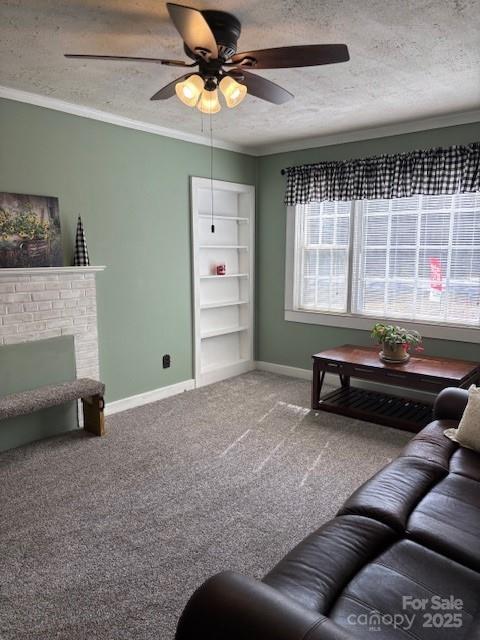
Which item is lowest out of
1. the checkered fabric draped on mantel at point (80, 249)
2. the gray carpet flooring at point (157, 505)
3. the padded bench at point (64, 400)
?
the gray carpet flooring at point (157, 505)

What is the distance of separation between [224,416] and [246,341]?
65.2 inches

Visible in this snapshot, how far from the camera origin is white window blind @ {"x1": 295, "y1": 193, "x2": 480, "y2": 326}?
4082 millimetres

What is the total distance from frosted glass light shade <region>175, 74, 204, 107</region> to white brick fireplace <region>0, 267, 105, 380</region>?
1.80m

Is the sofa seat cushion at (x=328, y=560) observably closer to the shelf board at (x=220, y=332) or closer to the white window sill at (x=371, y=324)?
the white window sill at (x=371, y=324)

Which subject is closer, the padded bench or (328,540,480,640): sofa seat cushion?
(328,540,480,640): sofa seat cushion

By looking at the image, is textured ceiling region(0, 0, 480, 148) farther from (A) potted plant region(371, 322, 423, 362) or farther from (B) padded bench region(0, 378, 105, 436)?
(B) padded bench region(0, 378, 105, 436)

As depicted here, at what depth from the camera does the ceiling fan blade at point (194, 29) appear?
1.67m

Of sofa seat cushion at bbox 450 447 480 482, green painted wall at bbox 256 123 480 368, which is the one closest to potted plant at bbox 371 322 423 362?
green painted wall at bbox 256 123 480 368

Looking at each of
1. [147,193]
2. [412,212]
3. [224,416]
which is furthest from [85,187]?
[412,212]

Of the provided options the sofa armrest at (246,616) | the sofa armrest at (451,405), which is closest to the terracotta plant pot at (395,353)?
the sofa armrest at (451,405)

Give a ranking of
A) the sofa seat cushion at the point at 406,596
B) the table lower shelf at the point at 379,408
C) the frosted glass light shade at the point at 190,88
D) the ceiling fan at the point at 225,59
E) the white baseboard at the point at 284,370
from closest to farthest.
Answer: the sofa seat cushion at the point at 406,596, the ceiling fan at the point at 225,59, the frosted glass light shade at the point at 190,88, the table lower shelf at the point at 379,408, the white baseboard at the point at 284,370

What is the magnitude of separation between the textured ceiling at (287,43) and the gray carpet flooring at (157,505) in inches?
101

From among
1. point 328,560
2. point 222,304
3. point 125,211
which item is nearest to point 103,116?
point 125,211

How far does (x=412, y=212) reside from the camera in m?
4.32
